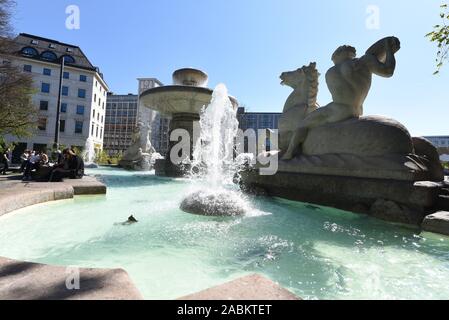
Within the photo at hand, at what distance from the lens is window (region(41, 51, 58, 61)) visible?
134 ft

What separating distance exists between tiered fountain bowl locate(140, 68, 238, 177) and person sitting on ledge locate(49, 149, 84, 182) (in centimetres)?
445

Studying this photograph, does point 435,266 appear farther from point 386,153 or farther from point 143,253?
point 143,253

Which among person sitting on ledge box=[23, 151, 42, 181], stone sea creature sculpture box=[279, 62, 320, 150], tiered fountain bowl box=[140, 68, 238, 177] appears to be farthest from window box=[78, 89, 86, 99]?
stone sea creature sculpture box=[279, 62, 320, 150]

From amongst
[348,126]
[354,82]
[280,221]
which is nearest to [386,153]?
[348,126]

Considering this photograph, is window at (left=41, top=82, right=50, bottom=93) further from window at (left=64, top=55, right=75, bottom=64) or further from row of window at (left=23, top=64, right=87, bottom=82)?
window at (left=64, top=55, right=75, bottom=64)

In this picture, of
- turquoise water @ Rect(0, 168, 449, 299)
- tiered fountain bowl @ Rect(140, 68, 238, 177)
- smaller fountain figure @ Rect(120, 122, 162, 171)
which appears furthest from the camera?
smaller fountain figure @ Rect(120, 122, 162, 171)

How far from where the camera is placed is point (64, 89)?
4306cm

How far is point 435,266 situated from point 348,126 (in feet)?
10.2

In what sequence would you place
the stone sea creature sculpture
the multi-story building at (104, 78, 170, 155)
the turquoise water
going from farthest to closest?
1. the multi-story building at (104, 78, 170, 155)
2. the stone sea creature sculpture
3. the turquoise water

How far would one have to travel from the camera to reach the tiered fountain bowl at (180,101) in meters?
10.6

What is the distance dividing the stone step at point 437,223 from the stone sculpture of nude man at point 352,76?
8.04 feet

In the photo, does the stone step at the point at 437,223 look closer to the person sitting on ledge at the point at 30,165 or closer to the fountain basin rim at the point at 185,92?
the fountain basin rim at the point at 185,92

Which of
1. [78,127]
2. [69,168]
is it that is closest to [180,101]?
[69,168]

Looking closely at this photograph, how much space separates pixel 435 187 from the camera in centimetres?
398
